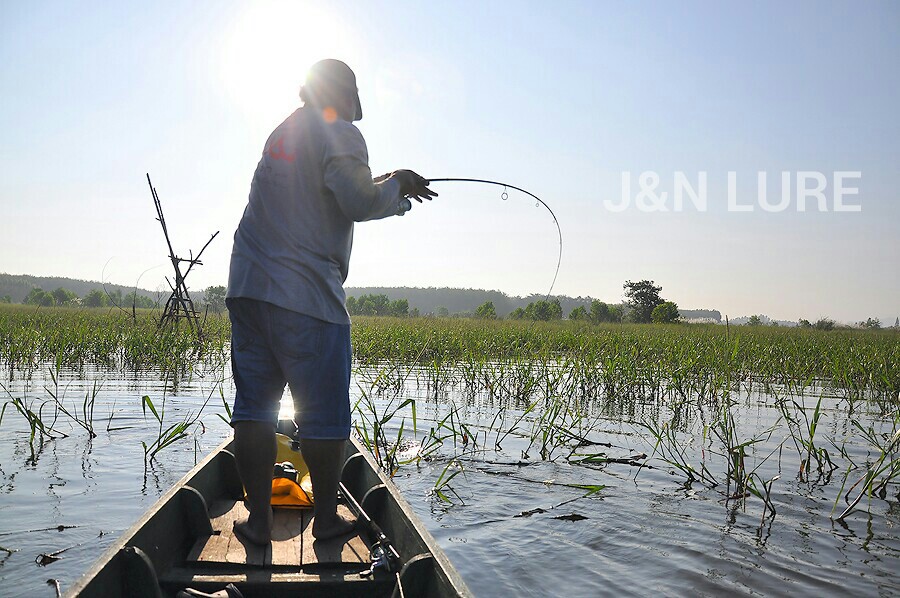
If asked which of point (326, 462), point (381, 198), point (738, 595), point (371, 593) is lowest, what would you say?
point (738, 595)

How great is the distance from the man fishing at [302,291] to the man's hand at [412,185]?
20 centimetres

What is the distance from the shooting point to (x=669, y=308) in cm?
4575

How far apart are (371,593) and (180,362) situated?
8071mm

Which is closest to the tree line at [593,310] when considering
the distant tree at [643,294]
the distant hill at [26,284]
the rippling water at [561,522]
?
the distant tree at [643,294]

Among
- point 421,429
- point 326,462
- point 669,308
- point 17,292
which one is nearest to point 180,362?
point 421,429

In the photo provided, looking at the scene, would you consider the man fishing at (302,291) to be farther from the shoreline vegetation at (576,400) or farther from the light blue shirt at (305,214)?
the shoreline vegetation at (576,400)

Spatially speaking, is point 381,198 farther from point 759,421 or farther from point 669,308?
point 669,308

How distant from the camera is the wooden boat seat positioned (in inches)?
92.6

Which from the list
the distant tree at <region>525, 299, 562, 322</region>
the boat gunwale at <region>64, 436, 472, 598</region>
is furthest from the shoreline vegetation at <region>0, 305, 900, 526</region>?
the distant tree at <region>525, 299, 562, 322</region>

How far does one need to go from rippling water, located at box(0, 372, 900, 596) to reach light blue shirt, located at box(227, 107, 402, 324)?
1.59 metres

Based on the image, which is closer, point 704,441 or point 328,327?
point 328,327

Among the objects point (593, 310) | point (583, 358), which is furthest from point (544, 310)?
point (583, 358)

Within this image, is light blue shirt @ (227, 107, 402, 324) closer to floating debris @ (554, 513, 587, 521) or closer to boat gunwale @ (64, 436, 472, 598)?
boat gunwale @ (64, 436, 472, 598)

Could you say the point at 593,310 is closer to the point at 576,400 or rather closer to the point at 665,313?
the point at 665,313
